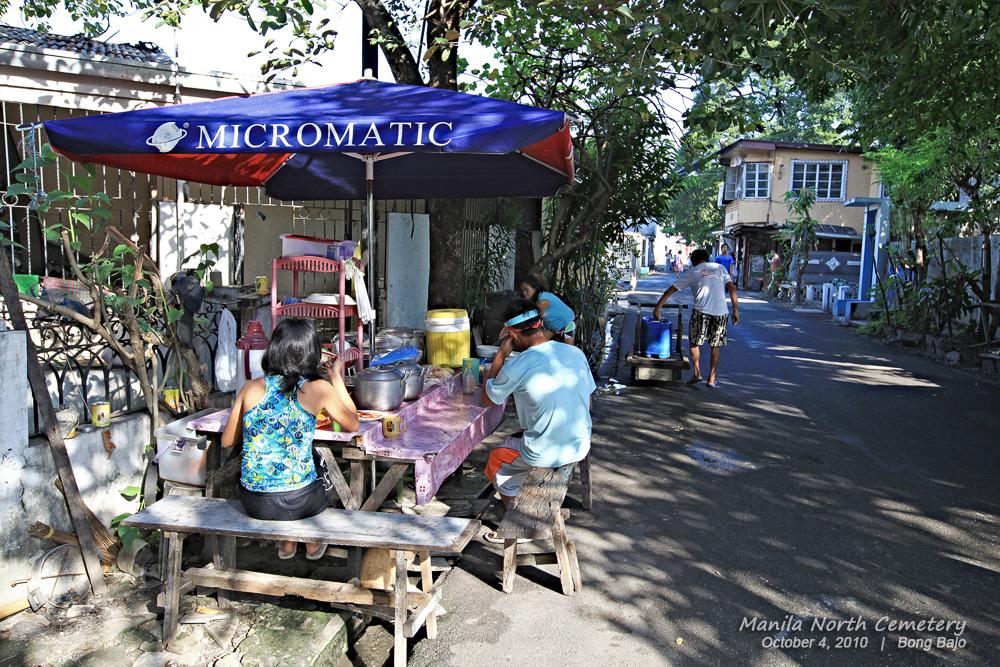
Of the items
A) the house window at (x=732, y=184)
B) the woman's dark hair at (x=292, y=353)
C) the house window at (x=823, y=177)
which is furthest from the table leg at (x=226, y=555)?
the house window at (x=732, y=184)

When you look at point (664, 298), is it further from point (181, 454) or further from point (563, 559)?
point (181, 454)

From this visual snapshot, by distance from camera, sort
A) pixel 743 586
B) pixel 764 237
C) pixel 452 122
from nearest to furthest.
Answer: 1. pixel 452 122
2. pixel 743 586
3. pixel 764 237

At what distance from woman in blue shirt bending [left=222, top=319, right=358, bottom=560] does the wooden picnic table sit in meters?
0.27

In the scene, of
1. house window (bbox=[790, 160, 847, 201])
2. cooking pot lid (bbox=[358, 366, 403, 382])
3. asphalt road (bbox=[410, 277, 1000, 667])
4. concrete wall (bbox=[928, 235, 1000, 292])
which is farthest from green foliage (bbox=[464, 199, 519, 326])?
house window (bbox=[790, 160, 847, 201])

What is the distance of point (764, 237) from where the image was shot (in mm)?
38812

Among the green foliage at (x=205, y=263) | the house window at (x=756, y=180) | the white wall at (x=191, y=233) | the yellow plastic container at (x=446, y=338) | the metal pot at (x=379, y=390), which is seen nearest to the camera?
the metal pot at (x=379, y=390)

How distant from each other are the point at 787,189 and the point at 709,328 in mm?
28936

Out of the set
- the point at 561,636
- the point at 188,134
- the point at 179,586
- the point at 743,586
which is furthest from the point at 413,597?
the point at 188,134

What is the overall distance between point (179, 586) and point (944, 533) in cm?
479

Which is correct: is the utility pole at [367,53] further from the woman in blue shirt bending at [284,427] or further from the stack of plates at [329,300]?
the woman in blue shirt bending at [284,427]

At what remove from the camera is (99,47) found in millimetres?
7637

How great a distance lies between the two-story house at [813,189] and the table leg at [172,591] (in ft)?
109

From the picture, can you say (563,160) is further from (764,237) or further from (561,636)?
(764,237)

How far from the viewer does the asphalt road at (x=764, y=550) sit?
366cm
